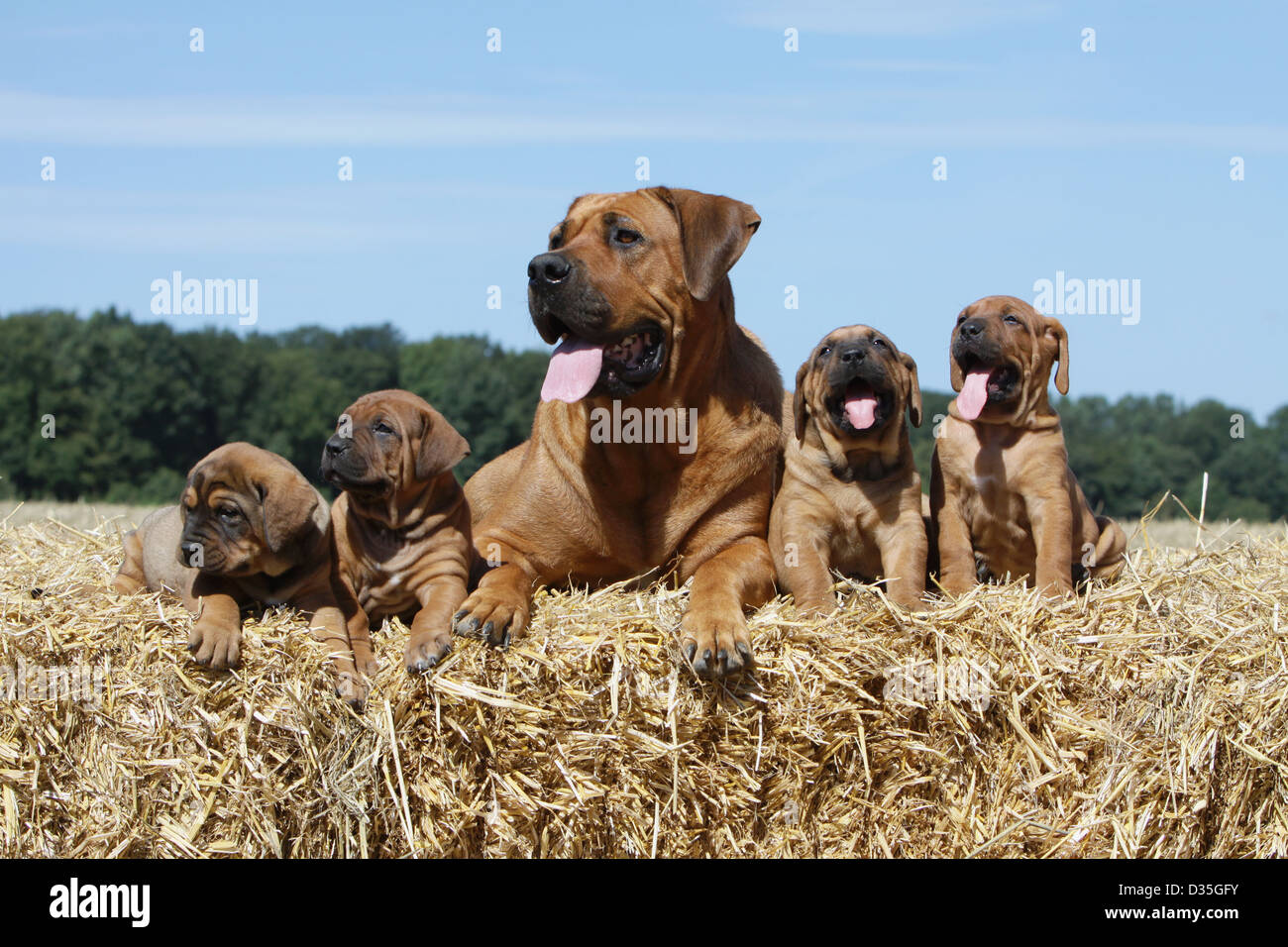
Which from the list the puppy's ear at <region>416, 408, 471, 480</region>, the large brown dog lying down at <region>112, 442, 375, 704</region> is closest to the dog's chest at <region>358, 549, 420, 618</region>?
the large brown dog lying down at <region>112, 442, 375, 704</region>

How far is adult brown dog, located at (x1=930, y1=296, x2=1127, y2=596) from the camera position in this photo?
5.29m

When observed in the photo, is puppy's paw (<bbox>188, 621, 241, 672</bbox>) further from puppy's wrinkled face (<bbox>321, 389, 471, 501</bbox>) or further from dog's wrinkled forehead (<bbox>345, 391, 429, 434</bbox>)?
dog's wrinkled forehead (<bbox>345, 391, 429, 434</bbox>)

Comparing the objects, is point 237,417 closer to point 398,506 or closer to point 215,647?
point 398,506

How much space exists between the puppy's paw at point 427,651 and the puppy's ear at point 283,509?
2.34ft

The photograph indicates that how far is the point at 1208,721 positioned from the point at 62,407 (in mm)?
41891

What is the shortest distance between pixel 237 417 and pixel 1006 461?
4043 cm

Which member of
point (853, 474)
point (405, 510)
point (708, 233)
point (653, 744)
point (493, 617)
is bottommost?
point (653, 744)

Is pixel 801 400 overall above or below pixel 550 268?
below

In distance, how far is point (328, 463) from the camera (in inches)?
191

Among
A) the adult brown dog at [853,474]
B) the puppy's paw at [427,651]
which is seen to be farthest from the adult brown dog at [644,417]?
the puppy's paw at [427,651]

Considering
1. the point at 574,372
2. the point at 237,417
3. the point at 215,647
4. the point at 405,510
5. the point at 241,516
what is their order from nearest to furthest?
the point at 215,647 → the point at 241,516 → the point at 574,372 → the point at 405,510 → the point at 237,417

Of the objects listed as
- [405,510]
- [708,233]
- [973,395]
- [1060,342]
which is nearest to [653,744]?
[405,510]

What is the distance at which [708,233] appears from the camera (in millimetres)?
4918

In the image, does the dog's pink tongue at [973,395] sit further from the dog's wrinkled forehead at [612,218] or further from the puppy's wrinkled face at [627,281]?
the dog's wrinkled forehead at [612,218]
